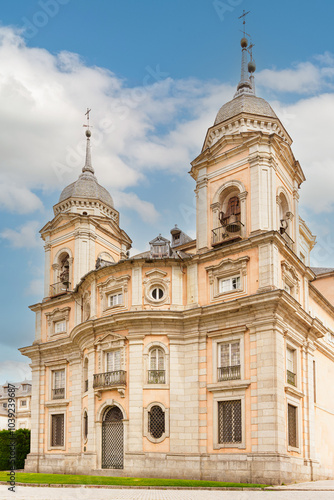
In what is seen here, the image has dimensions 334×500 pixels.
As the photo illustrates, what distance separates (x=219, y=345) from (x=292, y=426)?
565cm

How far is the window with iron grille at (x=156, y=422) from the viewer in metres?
33.8

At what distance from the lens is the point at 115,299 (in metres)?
37.4

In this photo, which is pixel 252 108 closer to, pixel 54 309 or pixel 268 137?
pixel 268 137

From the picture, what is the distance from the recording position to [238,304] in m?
32.6

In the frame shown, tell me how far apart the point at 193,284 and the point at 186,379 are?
5338 mm

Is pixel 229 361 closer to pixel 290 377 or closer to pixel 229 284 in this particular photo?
pixel 290 377

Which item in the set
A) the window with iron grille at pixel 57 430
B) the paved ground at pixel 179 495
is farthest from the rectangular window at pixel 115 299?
the paved ground at pixel 179 495

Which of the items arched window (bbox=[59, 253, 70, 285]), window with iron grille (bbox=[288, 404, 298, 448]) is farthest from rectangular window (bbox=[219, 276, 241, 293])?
arched window (bbox=[59, 253, 70, 285])

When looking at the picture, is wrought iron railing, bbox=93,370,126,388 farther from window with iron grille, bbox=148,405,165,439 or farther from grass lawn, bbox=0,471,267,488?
grass lawn, bbox=0,471,267,488

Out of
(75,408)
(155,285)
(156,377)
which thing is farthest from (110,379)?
(75,408)

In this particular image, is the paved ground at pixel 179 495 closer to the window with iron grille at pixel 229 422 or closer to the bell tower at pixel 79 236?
the window with iron grille at pixel 229 422

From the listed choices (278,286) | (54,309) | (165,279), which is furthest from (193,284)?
(54,309)

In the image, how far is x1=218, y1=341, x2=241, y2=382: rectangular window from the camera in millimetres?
32594

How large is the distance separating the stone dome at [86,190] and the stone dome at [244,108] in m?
12.4
